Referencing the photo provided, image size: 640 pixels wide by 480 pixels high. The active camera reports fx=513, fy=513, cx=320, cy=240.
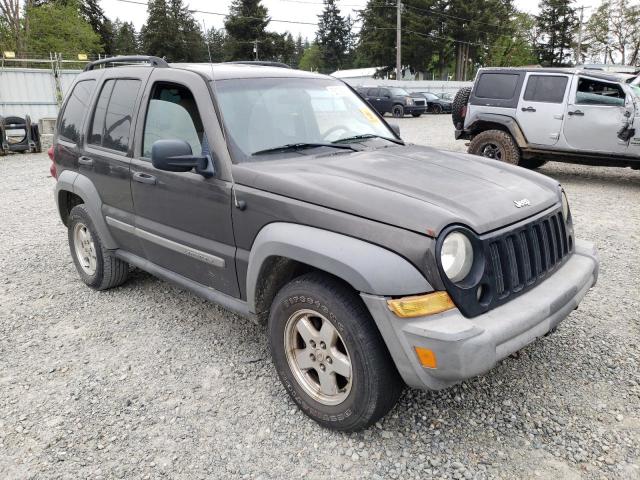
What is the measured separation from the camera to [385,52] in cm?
5925

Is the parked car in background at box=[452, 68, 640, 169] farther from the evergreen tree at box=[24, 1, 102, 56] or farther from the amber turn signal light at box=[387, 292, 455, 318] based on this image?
the evergreen tree at box=[24, 1, 102, 56]

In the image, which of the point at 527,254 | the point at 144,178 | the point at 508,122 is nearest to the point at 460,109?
the point at 508,122

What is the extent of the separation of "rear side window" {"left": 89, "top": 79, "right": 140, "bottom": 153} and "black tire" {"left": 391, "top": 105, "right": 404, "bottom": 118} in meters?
23.1

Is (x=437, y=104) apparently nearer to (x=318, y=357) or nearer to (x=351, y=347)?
(x=318, y=357)

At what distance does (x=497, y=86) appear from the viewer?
941 centimetres

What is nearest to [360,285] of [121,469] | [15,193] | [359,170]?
[359,170]

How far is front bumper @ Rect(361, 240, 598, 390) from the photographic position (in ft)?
6.98

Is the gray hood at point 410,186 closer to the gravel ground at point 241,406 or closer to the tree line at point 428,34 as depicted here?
the gravel ground at point 241,406

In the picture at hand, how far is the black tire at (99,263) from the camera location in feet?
14.0

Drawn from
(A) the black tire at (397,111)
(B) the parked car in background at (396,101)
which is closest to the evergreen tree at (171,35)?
(B) the parked car in background at (396,101)

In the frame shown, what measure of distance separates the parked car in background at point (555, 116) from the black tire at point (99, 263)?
7009 millimetres

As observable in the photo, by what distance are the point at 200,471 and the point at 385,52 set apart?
203 feet

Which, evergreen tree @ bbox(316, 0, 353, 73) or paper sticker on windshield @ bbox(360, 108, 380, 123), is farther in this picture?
evergreen tree @ bbox(316, 0, 353, 73)

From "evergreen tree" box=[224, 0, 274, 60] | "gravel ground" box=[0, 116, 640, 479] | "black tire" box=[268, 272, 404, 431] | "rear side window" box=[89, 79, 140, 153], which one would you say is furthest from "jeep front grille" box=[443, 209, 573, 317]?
"evergreen tree" box=[224, 0, 274, 60]
